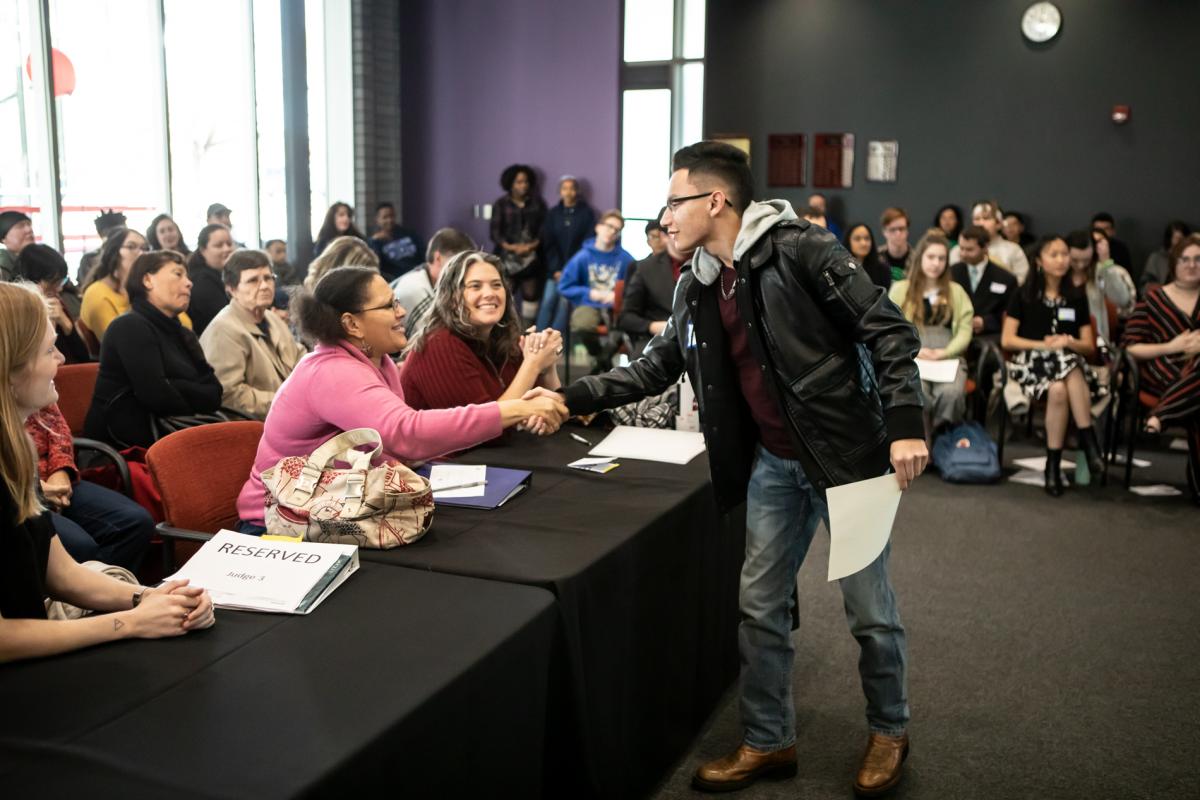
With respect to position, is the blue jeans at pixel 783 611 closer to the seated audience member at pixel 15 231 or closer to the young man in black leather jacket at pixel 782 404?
the young man in black leather jacket at pixel 782 404

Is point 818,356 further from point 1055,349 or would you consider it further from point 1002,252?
point 1002,252

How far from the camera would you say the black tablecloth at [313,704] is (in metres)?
1.36

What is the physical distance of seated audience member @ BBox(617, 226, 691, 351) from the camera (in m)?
6.61

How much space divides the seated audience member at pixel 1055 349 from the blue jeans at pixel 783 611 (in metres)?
3.46

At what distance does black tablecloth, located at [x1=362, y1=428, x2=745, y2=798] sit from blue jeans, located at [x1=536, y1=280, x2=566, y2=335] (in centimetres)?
637

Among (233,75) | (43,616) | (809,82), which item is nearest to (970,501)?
(43,616)

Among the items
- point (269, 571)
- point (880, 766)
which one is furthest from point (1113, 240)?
point (269, 571)

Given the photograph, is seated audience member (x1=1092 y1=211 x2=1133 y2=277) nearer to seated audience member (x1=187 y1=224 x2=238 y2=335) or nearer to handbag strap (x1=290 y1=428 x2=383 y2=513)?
seated audience member (x1=187 y1=224 x2=238 y2=335)

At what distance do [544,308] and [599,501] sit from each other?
7197 millimetres

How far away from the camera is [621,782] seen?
2.39 meters

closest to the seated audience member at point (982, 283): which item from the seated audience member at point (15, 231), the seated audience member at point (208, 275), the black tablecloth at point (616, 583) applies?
the black tablecloth at point (616, 583)

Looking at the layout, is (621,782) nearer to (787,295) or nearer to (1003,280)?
(787,295)

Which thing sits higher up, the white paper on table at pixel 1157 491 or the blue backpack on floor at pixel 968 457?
the blue backpack on floor at pixel 968 457

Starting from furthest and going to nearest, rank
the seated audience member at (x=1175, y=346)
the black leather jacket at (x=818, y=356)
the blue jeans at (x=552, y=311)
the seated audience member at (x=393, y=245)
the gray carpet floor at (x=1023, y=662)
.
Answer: the seated audience member at (x=393, y=245) → the blue jeans at (x=552, y=311) → the seated audience member at (x=1175, y=346) → the gray carpet floor at (x=1023, y=662) → the black leather jacket at (x=818, y=356)
